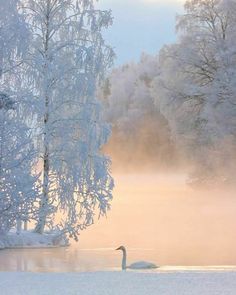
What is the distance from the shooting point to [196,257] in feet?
48.9

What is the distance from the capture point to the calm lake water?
46.5 feet

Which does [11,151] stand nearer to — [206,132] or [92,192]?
[92,192]

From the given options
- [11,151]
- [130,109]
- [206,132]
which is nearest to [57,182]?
[11,151]

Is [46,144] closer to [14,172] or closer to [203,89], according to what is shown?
[14,172]

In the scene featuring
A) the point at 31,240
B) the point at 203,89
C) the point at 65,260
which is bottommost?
the point at 65,260

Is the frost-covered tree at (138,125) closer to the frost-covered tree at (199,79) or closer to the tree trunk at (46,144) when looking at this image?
the frost-covered tree at (199,79)

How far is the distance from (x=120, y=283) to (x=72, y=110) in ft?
31.6

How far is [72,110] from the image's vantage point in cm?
1866

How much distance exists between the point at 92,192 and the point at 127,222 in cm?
412

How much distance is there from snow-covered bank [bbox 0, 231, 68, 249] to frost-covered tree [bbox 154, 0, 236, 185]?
1361 centimetres

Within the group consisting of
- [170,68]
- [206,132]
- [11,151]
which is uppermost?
[170,68]

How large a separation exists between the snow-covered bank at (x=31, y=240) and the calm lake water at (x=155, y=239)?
16.7 inches

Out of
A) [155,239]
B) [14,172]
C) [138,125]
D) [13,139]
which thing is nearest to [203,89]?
[155,239]

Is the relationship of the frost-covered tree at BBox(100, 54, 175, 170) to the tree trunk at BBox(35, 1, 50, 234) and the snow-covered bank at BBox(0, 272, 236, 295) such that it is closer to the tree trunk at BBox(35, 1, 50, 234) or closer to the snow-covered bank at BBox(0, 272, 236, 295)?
the tree trunk at BBox(35, 1, 50, 234)
